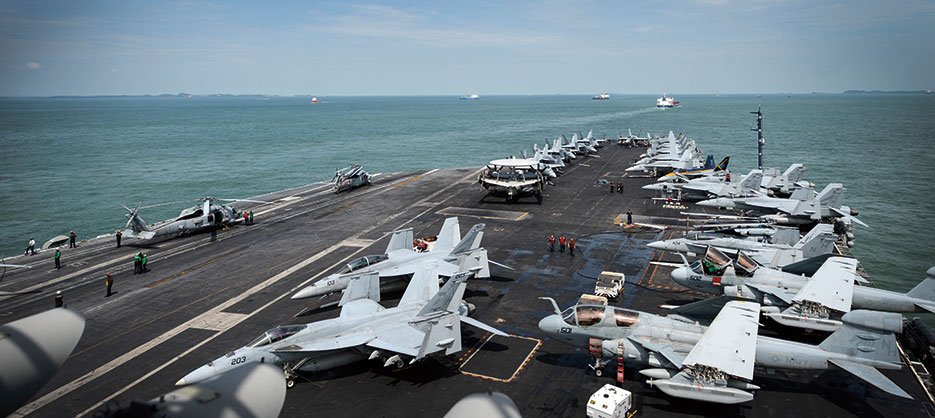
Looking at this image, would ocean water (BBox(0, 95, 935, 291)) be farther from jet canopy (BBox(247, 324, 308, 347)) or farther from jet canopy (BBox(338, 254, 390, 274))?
jet canopy (BBox(247, 324, 308, 347))

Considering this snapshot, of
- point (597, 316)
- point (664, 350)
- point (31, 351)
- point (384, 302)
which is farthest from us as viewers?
point (384, 302)

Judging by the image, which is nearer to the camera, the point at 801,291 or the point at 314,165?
the point at 801,291

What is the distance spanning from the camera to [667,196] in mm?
64500

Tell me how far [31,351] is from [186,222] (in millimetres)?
49297

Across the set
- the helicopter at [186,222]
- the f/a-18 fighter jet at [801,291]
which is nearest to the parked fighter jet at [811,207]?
the f/a-18 fighter jet at [801,291]

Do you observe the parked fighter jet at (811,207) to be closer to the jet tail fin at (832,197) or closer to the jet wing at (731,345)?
the jet tail fin at (832,197)

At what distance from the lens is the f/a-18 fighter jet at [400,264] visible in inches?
1200

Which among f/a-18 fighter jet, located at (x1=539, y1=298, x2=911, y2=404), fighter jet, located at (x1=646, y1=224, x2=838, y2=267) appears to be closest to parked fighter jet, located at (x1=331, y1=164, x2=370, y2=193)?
fighter jet, located at (x1=646, y1=224, x2=838, y2=267)

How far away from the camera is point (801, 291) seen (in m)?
24.2

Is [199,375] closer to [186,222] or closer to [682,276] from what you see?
[682,276]

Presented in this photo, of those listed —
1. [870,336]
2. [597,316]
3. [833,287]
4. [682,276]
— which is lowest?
[682,276]

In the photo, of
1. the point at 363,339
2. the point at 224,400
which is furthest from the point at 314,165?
the point at 224,400

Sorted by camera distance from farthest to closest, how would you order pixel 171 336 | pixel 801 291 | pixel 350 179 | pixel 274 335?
pixel 350 179 → pixel 171 336 → pixel 801 291 → pixel 274 335

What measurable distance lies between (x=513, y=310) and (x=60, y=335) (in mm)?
26456
